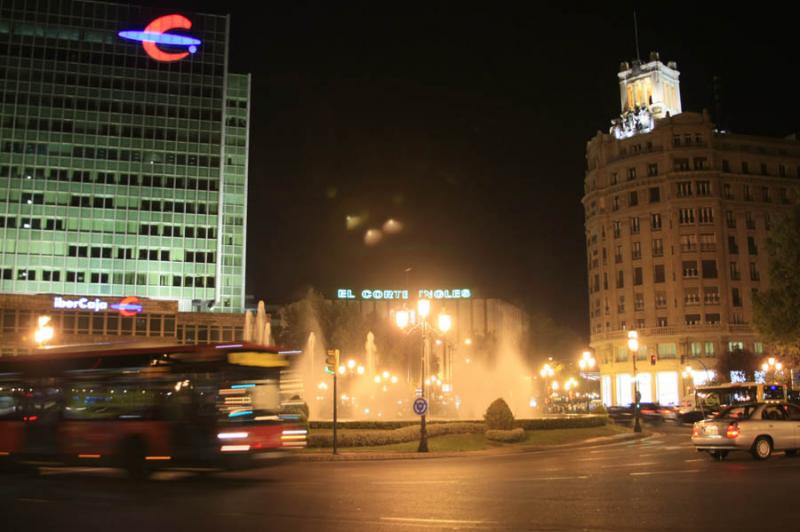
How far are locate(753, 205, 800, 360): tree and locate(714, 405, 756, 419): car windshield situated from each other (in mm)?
23014

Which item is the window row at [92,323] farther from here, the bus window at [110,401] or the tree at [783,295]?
the tree at [783,295]

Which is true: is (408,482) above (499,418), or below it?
below

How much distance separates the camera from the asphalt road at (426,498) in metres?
10.8

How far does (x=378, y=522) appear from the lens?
35.8 ft

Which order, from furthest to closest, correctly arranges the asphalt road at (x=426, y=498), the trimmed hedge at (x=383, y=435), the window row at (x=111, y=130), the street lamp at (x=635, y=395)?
the window row at (x=111, y=130), the street lamp at (x=635, y=395), the trimmed hedge at (x=383, y=435), the asphalt road at (x=426, y=498)

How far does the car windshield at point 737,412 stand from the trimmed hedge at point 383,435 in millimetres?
11468

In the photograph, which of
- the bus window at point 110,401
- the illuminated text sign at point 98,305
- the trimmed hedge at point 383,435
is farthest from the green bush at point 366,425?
the illuminated text sign at point 98,305

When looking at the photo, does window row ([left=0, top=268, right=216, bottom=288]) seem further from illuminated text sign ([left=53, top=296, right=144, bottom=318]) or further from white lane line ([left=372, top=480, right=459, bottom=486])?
white lane line ([left=372, top=480, right=459, bottom=486])

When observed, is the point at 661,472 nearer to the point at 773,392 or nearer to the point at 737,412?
the point at 737,412

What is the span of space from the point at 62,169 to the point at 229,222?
69.8ft

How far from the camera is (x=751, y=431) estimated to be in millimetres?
21156

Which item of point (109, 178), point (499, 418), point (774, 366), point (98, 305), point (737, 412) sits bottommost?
point (499, 418)

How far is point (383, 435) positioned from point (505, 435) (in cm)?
529

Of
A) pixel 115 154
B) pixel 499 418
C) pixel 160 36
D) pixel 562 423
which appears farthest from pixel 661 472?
pixel 160 36
